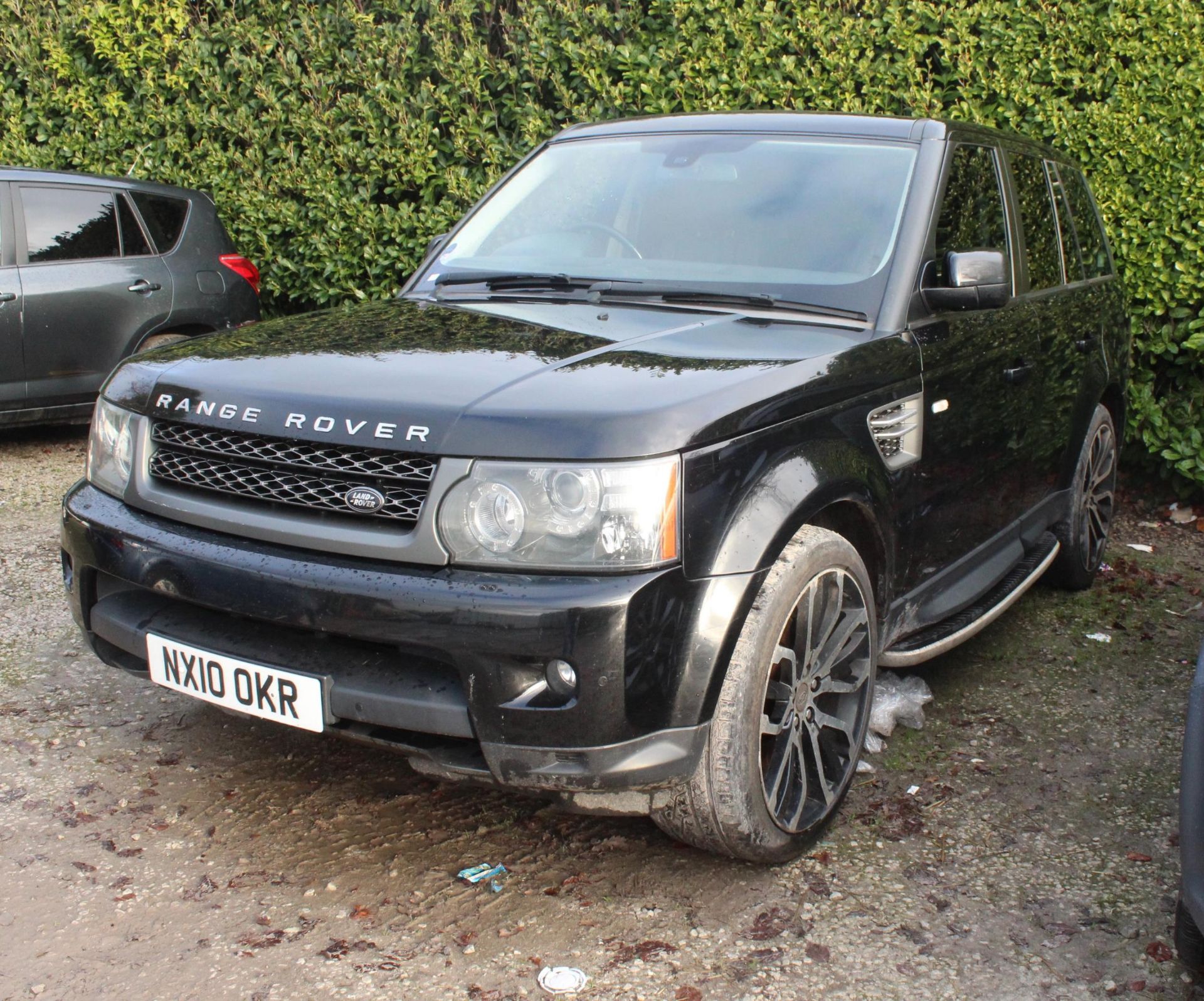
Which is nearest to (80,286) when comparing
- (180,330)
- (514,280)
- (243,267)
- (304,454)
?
(180,330)

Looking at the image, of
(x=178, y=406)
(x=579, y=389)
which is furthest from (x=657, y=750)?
(x=178, y=406)

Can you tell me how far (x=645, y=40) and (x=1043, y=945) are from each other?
566 centimetres

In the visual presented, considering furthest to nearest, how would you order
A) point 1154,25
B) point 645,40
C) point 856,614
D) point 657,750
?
point 645,40 → point 1154,25 → point 856,614 → point 657,750

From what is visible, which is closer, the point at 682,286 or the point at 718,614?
the point at 718,614

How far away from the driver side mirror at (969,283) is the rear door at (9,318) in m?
5.53

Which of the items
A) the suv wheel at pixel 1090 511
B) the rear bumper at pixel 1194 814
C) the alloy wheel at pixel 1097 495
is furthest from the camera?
the alloy wheel at pixel 1097 495

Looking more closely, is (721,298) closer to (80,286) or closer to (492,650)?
(492,650)

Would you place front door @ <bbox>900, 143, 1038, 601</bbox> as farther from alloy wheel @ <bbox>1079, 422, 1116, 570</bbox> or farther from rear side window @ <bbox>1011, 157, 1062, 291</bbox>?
alloy wheel @ <bbox>1079, 422, 1116, 570</bbox>

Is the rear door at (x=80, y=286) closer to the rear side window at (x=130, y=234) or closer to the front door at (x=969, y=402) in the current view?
the rear side window at (x=130, y=234)

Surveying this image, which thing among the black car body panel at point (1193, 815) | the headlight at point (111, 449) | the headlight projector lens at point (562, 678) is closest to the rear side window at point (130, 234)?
the headlight at point (111, 449)

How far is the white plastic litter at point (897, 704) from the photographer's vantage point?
3.82 m

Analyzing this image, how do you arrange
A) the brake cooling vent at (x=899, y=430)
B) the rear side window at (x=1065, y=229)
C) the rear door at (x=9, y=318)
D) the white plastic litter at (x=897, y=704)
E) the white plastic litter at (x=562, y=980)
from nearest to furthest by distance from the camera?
the white plastic litter at (x=562, y=980)
the brake cooling vent at (x=899, y=430)
the white plastic litter at (x=897, y=704)
the rear side window at (x=1065, y=229)
the rear door at (x=9, y=318)

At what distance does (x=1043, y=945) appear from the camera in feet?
8.92

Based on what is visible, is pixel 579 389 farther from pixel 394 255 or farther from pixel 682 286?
pixel 394 255
